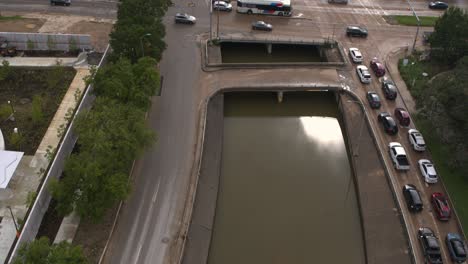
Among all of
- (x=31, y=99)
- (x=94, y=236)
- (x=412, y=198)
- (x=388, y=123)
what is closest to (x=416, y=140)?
(x=388, y=123)

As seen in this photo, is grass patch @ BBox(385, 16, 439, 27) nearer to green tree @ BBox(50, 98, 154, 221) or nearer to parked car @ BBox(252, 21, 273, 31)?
parked car @ BBox(252, 21, 273, 31)

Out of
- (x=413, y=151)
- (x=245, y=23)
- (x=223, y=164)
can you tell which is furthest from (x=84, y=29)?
(x=413, y=151)

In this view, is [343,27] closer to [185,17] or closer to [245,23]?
[245,23]

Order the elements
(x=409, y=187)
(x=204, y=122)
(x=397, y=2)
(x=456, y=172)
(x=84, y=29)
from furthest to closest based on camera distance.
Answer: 1. (x=397, y=2)
2. (x=84, y=29)
3. (x=204, y=122)
4. (x=456, y=172)
5. (x=409, y=187)

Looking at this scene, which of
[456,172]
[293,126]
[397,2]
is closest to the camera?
[456,172]

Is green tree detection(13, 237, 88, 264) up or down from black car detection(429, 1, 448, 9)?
down

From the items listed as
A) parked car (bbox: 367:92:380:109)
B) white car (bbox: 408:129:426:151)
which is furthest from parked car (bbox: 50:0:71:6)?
white car (bbox: 408:129:426:151)

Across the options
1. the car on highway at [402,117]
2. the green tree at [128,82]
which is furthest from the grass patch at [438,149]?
the green tree at [128,82]
